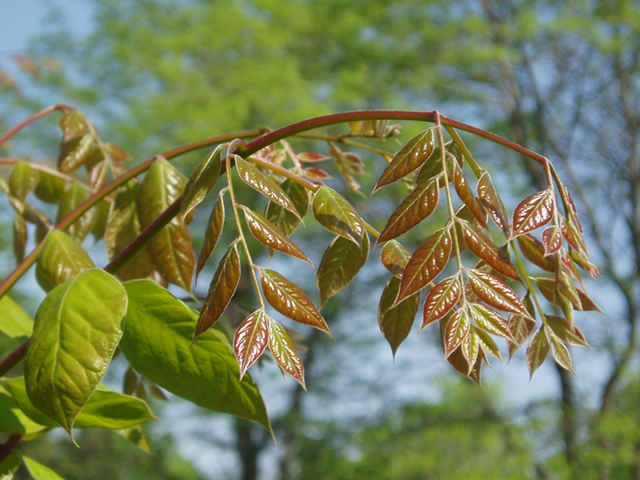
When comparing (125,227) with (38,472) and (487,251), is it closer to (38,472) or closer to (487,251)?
(38,472)

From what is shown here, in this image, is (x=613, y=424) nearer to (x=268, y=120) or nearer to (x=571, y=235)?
(x=268, y=120)

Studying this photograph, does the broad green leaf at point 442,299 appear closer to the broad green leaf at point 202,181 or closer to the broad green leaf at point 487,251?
the broad green leaf at point 487,251

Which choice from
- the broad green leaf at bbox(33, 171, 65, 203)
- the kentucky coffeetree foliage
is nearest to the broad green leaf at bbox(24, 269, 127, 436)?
the kentucky coffeetree foliage

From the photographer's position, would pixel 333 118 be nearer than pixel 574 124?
Yes

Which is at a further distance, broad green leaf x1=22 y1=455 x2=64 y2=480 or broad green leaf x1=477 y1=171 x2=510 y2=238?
broad green leaf x1=22 y1=455 x2=64 y2=480

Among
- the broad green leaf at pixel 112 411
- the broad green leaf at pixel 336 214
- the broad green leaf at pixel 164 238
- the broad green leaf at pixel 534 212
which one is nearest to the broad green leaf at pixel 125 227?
the broad green leaf at pixel 164 238

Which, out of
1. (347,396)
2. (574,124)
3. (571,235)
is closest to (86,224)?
(571,235)

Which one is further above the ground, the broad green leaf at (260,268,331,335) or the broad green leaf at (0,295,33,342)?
the broad green leaf at (260,268,331,335)

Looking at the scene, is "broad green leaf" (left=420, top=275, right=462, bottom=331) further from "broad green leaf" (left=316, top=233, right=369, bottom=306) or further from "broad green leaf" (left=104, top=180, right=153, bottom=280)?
"broad green leaf" (left=104, top=180, right=153, bottom=280)
